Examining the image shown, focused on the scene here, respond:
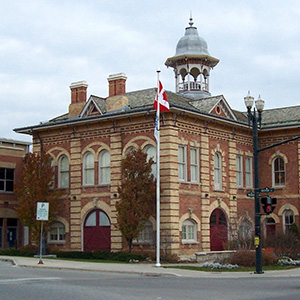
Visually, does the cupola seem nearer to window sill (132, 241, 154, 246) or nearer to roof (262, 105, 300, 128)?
roof (262, 105, 300, 128)

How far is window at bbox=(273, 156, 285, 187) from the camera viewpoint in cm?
4069

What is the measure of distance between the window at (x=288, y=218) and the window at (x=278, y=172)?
6.03ft

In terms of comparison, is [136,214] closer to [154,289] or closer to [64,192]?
[64,192]

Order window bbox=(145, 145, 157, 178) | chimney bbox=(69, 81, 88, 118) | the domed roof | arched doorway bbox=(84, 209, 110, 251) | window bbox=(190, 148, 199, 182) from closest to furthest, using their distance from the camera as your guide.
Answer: window bbox=(145, 145, 157, 178)
window bbox=(190, 148, 199, 182)
arched doorway bbox=(84, 209, 110, 251)
chimney bbox=(69, 81, 88, 118)
the domed roof

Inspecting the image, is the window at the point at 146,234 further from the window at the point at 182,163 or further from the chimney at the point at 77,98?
the chimney at the point at 77,98

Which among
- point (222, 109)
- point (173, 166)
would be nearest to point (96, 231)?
point (173, 166)

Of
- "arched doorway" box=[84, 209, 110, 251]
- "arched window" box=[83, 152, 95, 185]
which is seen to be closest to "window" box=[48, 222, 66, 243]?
"arched doorway" box=[84, 209, 110, 251]

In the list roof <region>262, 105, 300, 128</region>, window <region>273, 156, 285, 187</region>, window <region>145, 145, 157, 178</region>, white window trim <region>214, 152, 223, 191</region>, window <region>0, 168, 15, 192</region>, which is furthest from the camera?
window <region>0, 168, 15, 192</region>

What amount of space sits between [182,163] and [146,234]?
14.7 feet

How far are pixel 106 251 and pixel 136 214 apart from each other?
11.7 ft

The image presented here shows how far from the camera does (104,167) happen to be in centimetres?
3653

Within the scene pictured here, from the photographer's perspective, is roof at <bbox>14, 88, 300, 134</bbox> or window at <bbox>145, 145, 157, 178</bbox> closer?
window at <bbox>145, 145, 157, 178</bbox>

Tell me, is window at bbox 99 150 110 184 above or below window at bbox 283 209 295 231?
above

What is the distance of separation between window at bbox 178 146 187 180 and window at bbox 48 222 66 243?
28.0ft
